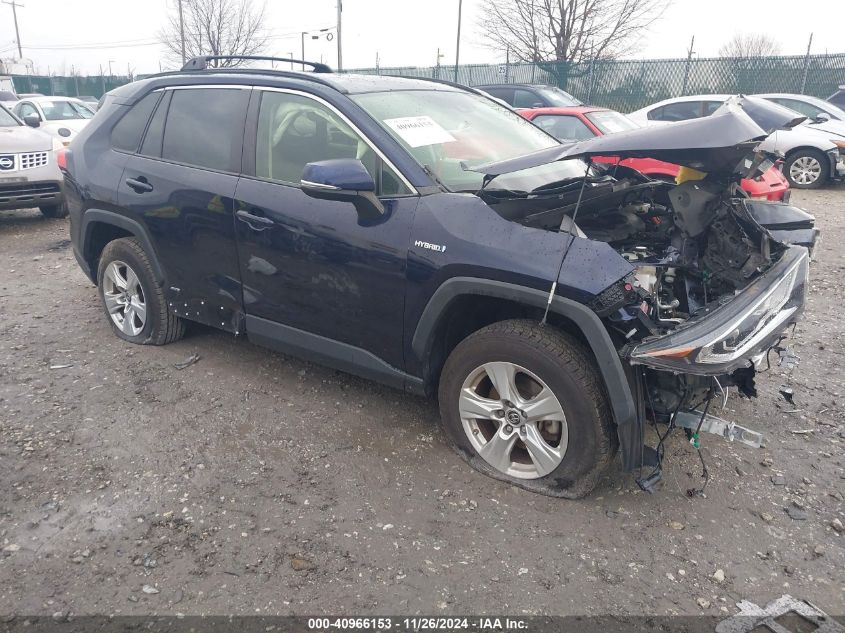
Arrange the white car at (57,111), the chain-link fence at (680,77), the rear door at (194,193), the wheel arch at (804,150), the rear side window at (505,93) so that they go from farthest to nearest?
the chain-link fence at (680,77) → the white car at (57,111) → the rear side window at (505,93) → the wheel arch at (804,150) → the rear door at (194,193)

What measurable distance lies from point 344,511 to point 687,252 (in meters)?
2.07

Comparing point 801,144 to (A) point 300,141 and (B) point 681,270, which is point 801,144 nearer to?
(B) point 681,270

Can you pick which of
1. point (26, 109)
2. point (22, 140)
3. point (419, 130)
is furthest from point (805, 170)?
point (26, 109)

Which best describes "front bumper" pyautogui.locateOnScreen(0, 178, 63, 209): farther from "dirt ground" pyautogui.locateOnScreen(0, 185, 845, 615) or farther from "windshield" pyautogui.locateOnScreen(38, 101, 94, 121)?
"windshield" pyautogui.locateOnScreen(38, 101, 94, 121)

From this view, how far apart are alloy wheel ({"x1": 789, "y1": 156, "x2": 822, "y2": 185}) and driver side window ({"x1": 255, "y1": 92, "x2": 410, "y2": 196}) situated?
10898 mm

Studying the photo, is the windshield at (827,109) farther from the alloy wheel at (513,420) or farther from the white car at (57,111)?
the white car at (57,111)

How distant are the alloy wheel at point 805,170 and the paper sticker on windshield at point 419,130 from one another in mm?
10433

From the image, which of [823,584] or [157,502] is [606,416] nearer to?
[823,584]

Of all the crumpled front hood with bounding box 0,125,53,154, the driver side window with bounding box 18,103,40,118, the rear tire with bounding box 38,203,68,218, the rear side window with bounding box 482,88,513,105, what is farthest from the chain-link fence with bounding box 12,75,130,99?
the crumpled front hood with bounding box 0,125,53,154

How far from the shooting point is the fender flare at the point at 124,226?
4.25 meters

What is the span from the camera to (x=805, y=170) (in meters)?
11.6

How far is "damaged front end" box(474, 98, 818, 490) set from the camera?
8.71 feet

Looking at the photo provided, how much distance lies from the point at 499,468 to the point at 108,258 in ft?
10.3

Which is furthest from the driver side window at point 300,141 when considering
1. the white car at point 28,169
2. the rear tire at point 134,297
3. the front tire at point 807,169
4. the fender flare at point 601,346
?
the front tire at point 807,169
